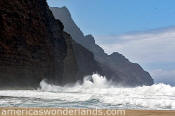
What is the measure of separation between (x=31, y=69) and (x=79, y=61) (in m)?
66.7

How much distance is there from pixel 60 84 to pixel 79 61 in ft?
173

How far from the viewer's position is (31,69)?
5181 centimetres

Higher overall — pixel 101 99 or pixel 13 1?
pixel 13 1

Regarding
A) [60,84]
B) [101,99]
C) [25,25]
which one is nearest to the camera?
[101,99]

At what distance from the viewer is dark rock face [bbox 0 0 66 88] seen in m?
47.6

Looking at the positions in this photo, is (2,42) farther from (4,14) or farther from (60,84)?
(60,84)

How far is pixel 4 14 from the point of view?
4797 centimetres

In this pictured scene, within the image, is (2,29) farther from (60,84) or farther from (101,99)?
(101,99)

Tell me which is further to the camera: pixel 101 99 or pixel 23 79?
pixel 23 79

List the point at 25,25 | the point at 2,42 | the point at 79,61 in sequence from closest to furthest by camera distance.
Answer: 1. the point at 2,42
2. the point at 25,25
3. the point at 79,61

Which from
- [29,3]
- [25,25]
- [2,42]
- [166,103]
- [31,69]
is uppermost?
[29,3]

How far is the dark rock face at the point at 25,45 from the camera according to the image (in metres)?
47.6

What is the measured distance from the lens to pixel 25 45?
51.2 meters

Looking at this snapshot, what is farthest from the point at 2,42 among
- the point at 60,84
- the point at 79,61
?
the point at 79,61
